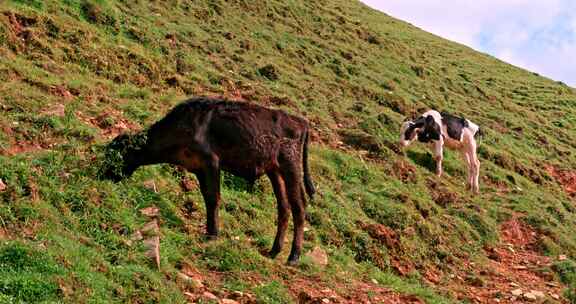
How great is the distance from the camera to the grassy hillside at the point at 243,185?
341 inches

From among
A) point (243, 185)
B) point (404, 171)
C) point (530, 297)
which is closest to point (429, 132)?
point (404, 171)

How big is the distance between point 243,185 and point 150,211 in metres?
3.08

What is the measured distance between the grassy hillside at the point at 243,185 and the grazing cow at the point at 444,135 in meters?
0.50

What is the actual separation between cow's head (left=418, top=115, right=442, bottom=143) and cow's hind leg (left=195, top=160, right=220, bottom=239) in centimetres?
1238

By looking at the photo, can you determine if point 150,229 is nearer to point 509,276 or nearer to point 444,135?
point 509,276

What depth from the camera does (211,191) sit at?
10016mm

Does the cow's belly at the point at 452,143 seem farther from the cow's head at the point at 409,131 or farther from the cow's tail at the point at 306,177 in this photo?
the cow's tail at the point at 306,177

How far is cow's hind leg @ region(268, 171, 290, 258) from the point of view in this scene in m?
10.6

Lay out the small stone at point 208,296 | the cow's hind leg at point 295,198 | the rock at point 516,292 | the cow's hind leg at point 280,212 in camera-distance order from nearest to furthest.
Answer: the small stone at point 208,296 < the cow's hind leg at point 295,198 < the cow's hind leg at point 280,212 < the rock at point 516,292

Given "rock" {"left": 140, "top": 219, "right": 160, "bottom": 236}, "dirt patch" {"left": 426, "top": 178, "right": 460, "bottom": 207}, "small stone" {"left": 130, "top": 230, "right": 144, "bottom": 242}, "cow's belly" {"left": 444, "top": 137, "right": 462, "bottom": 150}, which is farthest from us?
"cow's belly" {"left": 444, "top": 137, "right": 462, "bottom": 150}

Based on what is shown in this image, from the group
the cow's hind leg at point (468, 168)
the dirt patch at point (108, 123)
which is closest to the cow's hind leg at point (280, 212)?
the dirt patch at point (108, 123)

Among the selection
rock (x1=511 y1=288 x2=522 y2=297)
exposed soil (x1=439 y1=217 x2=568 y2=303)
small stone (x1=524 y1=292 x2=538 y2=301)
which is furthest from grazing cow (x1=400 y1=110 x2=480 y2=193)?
small stone (x1=524 y1=292 x2=538 y2=301)

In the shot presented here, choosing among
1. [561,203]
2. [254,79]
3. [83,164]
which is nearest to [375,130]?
[254,79]

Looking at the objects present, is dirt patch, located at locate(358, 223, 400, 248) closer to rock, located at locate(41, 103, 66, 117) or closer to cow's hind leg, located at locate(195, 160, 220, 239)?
cow's hind leg, located at locate(195, 160, 220, 239)
